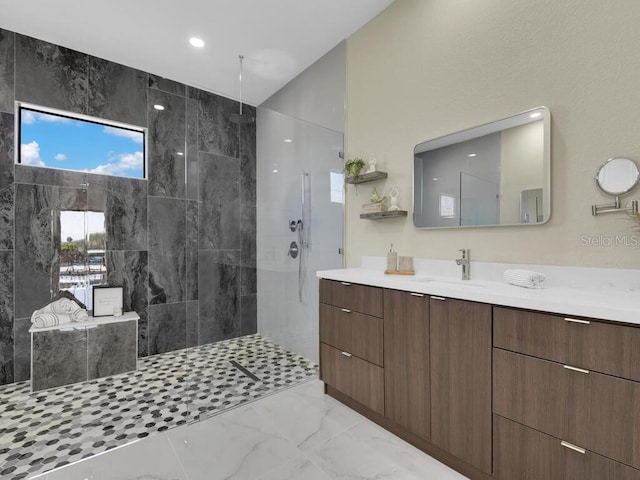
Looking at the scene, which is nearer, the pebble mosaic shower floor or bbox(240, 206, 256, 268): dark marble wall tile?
the pebble mosaic shower floor

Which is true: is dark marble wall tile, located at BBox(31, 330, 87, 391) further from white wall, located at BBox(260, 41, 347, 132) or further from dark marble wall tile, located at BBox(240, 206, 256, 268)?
white wall, located at BBox(260, 41, 347, 132)

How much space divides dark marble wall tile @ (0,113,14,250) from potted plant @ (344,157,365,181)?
116 inches

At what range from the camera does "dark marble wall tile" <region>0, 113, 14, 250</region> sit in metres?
2.72

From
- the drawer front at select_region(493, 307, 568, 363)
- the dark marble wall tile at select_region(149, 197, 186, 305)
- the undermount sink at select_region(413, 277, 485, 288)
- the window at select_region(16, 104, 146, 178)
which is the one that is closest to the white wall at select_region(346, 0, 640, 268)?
the undermount sink at select_region(413, 277, 485, 288)

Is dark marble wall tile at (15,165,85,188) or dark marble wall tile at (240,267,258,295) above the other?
dark marble wall tile at (15,165,85,188)

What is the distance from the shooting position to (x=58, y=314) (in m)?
2.81

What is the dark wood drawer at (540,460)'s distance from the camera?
1.14 meters

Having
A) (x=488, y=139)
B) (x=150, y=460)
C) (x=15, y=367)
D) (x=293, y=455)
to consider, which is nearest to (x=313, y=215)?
(x=488, y=139)

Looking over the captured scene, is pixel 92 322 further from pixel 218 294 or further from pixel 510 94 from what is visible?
pixel 510 94

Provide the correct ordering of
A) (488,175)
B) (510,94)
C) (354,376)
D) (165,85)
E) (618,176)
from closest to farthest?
(618,176) → (510,94) → (488,175) → (354,376) → (165,85)

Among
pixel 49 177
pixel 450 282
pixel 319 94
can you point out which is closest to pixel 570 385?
pixel 450 282

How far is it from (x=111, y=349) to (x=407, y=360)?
2632 mm

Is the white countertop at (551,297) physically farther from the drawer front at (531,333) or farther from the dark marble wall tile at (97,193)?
the dark marble wall tile at (97,193)

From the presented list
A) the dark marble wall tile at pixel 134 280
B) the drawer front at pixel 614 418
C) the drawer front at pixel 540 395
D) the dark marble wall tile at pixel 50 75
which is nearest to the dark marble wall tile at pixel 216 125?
the dark marble wall tile at pixel 50 75
